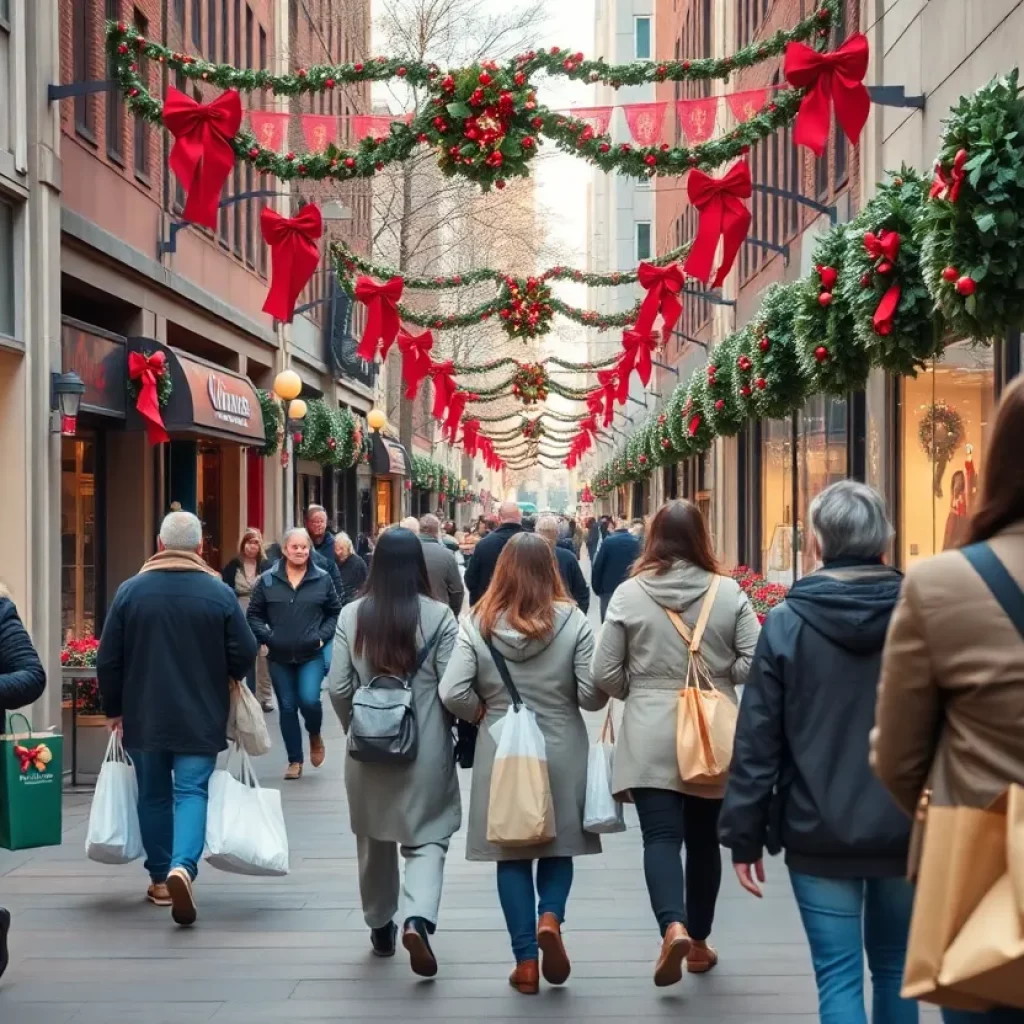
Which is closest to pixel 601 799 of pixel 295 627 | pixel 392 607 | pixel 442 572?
pixel 392 607

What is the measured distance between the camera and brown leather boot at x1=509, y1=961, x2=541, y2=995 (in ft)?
20.5

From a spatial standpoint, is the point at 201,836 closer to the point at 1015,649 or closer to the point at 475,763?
the point at 475,763

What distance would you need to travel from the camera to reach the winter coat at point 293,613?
11602mm

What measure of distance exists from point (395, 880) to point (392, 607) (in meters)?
1.14

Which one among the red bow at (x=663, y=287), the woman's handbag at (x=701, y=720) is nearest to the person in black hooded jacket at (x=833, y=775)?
the woman's handbag at (x=701, y=720)

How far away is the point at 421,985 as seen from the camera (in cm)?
638

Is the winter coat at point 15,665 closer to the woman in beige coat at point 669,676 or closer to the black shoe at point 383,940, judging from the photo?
the black shoe at point 383,940

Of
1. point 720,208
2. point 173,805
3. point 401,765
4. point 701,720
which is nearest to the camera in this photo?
point 701,720

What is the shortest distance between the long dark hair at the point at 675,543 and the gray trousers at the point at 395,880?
1.41 metres

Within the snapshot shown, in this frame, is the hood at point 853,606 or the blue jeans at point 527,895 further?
the blue jeans at point 527,895

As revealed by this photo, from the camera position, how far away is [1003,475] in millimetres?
2939

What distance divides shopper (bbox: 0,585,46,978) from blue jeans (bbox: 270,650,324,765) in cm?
557

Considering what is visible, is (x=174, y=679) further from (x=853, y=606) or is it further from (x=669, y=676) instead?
(x=853, y=606)

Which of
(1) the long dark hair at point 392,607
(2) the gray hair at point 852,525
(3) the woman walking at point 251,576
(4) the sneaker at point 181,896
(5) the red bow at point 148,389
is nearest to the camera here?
(2) the gray hair at point 852,525
